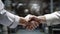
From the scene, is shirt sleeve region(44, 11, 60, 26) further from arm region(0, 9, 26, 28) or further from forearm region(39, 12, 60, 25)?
arm region(0, 9, 26, 28)

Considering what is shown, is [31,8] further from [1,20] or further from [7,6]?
[1,20]

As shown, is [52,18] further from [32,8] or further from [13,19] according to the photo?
[32,8]

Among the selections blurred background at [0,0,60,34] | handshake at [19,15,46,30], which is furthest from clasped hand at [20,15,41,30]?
blurred background at [0,0,60,34]

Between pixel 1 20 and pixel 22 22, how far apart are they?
0.21 metres

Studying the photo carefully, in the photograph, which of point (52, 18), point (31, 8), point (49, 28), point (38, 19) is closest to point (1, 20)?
point (38, 19)

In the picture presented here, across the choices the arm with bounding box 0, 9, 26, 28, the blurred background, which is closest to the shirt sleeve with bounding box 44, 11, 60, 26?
the arm with bounding box 0, 9, 26, 28

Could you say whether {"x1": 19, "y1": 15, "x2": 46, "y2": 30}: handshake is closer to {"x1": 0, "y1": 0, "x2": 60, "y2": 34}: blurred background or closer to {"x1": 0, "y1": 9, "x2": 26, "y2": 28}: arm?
{"x1": 0, "y1": 9, "x2": 26, "y2": 28}: arm

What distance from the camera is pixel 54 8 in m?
2.62

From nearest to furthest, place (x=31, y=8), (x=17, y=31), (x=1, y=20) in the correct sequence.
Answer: (x=1, y=20)
(x=31, y=8)
(x=17, y=31)

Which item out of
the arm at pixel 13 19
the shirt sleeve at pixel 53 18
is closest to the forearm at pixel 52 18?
the shirt sleeve at pixel 53 18

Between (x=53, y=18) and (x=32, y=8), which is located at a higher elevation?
(x=32, y=8)

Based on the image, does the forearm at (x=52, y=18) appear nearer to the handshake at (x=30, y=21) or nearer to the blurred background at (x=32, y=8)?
the handshake at (x=30, y=21)

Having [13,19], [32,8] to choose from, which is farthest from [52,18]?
[32,8]

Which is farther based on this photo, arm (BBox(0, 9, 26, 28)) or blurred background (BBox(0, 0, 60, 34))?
blurred background (BBox(0, 0, 60, 34))
